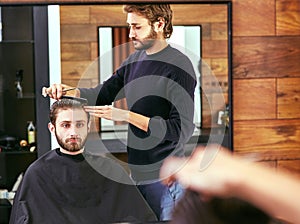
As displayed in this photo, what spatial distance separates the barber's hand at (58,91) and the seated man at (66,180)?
0.09 ft

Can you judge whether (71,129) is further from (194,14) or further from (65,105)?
(194,14)

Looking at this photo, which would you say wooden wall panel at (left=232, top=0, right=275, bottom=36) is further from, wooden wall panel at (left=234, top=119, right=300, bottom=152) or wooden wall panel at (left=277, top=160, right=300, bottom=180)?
wooden wall panel at (left=277, top=160, right=300, bottom=180)

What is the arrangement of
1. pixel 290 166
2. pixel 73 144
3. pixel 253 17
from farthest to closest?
1. pixel 290 166
2. pixel 253 17
3. pixel 73 144

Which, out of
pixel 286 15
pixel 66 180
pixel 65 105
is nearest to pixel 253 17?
pixel 286 15

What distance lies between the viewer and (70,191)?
2.14 m

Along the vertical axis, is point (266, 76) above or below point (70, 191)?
above

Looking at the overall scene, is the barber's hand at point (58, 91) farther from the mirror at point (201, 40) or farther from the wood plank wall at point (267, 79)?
the wood plank wall at point (267, 79)

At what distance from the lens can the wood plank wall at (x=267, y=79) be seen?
Answer: 2.31 m

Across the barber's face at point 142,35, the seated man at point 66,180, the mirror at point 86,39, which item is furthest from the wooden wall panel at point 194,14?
the seated man at point 66,180

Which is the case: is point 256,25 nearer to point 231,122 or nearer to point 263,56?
point 263,56

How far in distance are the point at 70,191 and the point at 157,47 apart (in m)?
0.62

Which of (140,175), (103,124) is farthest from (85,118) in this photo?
(140,175)

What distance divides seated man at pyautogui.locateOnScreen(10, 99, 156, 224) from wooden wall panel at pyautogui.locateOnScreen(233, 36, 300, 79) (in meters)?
0.64

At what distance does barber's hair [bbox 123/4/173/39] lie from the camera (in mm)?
2160
